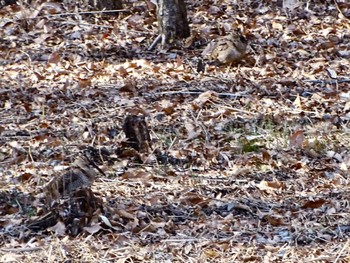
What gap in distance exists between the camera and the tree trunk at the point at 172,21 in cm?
934

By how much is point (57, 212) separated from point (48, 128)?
232 cm

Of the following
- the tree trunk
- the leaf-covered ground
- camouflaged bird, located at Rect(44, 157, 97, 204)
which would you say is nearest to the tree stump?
the leaf-covered ground

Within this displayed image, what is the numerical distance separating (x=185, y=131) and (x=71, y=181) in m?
1.84

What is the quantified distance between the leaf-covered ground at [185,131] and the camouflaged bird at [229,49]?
131 mm

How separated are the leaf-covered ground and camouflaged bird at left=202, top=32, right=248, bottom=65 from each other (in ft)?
0.43

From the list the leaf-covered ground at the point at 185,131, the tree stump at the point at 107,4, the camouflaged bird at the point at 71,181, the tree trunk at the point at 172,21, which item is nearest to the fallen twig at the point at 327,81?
the leaf-covered ground at the point at 185,131

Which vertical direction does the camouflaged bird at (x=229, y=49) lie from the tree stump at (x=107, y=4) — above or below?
below

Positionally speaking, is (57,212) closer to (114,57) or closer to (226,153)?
(226,153)

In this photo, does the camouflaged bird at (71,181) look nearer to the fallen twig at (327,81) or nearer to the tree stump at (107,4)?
the fallen twig at (327,81)

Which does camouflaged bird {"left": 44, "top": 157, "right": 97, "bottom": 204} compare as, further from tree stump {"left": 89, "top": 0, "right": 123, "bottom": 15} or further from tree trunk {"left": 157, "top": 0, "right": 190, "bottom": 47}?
tree stump {"left": 89, "top": 0, "right": 123, "bottom": 15}

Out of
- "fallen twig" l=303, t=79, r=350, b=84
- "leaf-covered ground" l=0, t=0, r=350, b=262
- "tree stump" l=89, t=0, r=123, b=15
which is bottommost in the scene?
"fallen twig" l=303, t=79, r=350, b=84

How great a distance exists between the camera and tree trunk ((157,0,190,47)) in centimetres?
934

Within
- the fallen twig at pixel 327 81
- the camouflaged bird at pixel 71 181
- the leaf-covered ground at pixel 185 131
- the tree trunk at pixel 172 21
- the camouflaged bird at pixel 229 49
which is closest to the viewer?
the leaf-covered ground at pixel 185 131

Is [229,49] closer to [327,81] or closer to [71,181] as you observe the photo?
[327,81]
